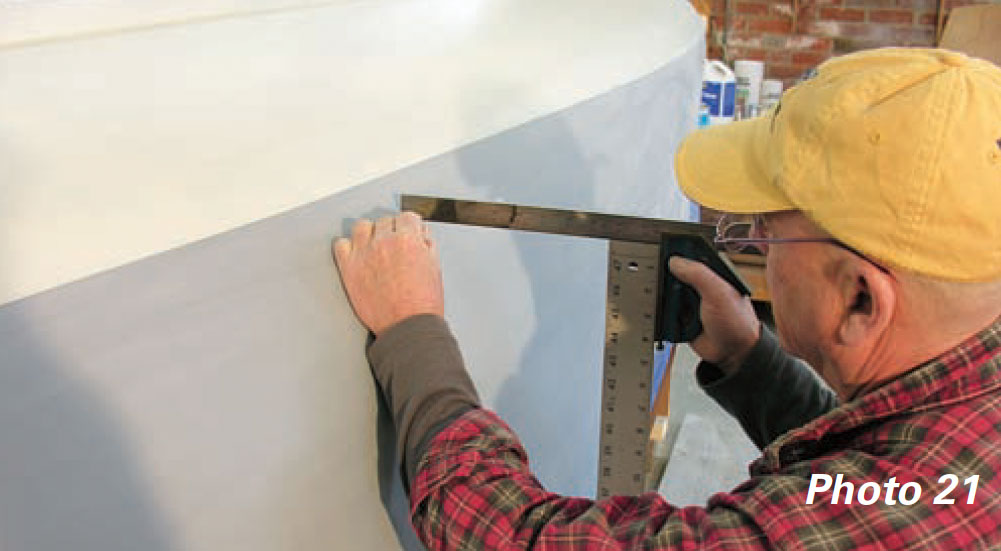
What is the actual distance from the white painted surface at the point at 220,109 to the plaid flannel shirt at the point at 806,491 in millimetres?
285

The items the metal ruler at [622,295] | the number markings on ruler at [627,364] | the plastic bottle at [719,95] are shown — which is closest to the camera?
the metal ruler at [622,295]

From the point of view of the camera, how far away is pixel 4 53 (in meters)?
0.75

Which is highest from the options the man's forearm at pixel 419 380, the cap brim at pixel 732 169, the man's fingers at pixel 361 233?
the cap brim at pixel 732 169

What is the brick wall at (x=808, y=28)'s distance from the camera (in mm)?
3973

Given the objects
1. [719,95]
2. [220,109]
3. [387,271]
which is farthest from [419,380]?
[719,95]

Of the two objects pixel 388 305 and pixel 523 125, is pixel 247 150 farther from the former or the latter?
pixel 523 125

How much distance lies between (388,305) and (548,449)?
1.71 feet

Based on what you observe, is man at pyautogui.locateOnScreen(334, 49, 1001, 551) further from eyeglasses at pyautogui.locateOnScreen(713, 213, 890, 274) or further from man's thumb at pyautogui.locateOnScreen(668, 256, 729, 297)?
man's thumb at pyautogui.locateOnScreen(668, 256, 729, 297)

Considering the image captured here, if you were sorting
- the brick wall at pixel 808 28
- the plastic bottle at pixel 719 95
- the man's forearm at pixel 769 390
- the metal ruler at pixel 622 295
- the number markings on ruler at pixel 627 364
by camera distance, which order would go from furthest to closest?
the brick wall at pixel 808 28 → the plastic bottle at pixel 719 95 → the man's forearm at pixel 769 390 → the number markings on ruler at pixel 627 364 → the metal ruler at pixel 622 295

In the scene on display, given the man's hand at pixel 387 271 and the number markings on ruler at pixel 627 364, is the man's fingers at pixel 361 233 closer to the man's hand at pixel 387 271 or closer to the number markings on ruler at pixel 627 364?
the man's hand at pixel 387 271

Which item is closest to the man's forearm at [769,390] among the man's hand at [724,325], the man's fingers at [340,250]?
the man's hand at [724,325]

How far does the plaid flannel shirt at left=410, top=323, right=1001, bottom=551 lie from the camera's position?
69cm

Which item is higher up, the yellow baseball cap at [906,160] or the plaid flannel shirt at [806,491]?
the yellow baseball cap at [906,160]

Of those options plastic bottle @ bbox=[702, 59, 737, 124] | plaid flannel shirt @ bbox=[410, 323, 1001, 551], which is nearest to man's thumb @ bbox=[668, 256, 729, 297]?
plaid flannel shirt @ bbox=[410, 323, 1001, 551]
